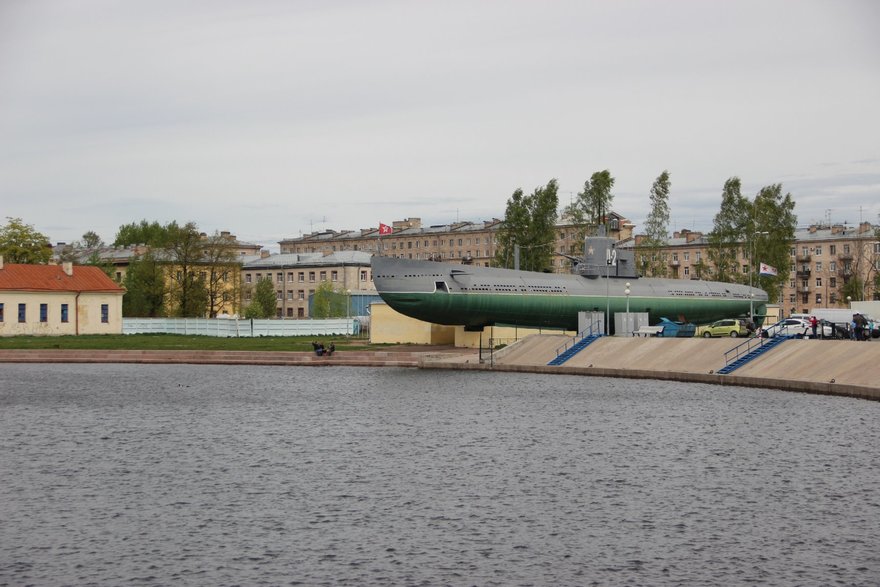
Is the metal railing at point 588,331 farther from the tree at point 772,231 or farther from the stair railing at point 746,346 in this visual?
the tree at point 772,231

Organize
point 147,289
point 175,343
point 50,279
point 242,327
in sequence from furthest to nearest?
1. point 147,289
2. point 242,327
3. point 50,279
4. point 175,343

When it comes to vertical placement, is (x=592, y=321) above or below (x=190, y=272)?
below

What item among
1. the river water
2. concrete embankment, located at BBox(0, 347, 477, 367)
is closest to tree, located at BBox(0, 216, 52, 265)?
concrete embankment, located at BBox(0, 347, 477, 367)

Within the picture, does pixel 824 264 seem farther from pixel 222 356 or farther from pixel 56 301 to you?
pixel 56 301

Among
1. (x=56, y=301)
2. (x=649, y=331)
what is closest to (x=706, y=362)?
(x=649, y=331)

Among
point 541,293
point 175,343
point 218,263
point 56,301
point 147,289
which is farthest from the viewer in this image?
point 147,289

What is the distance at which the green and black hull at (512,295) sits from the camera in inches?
3514

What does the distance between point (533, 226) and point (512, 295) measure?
34002mm

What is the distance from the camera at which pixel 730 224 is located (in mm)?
124750

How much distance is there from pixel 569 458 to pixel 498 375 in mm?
37913

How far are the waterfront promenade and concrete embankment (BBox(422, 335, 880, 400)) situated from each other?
0.05 meters

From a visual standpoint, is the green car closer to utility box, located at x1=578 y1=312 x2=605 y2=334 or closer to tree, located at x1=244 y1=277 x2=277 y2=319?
utility box, located at x1=578 y1=312 x2=605 y2=334

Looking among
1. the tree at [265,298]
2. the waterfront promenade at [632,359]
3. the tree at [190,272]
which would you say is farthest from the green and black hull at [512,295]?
the tree at [265,298]

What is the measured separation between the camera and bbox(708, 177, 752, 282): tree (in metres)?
124
